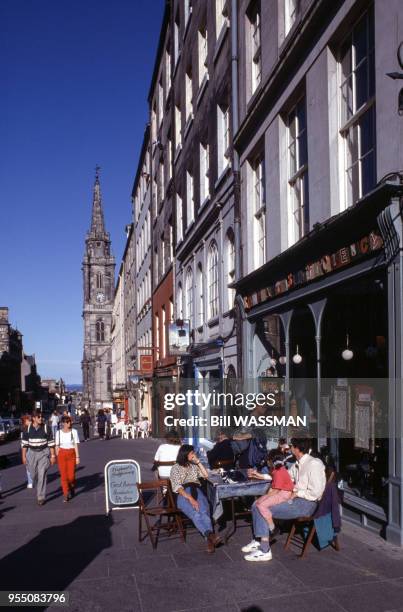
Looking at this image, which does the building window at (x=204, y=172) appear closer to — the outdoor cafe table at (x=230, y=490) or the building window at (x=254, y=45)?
the building window at (x=254, y=45)

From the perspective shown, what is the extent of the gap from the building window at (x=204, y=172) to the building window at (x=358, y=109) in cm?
1089

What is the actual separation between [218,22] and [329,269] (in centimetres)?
1197

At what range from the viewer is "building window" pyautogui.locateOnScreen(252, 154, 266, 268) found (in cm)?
1514

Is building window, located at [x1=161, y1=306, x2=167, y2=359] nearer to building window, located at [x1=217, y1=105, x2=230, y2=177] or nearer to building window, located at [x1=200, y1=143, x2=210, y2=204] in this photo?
building window, located at [x1=200, y1=143, x2=210, y2=204]

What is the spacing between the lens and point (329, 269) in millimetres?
10141

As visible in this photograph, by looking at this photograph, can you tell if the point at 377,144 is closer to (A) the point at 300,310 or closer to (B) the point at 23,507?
(A) the point at 300,310

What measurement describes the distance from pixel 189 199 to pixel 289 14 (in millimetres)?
11362

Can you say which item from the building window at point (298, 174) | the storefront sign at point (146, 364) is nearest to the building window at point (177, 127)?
the storefront sign at point (146, 364)

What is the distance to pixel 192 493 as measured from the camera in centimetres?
884

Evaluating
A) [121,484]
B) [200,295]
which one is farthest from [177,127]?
[121,484]

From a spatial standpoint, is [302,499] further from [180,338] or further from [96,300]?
[96,300]

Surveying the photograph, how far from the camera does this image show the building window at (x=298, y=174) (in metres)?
12.3

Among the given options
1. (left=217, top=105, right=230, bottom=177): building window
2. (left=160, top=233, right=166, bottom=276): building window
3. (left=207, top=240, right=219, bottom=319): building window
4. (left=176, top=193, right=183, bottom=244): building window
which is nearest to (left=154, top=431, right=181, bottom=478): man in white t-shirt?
(left=207, top=240, right=219, bottom=319): building window

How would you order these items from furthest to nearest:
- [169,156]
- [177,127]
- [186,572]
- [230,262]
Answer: [169,156] < [177,127] < [230,262] < [186,572]
